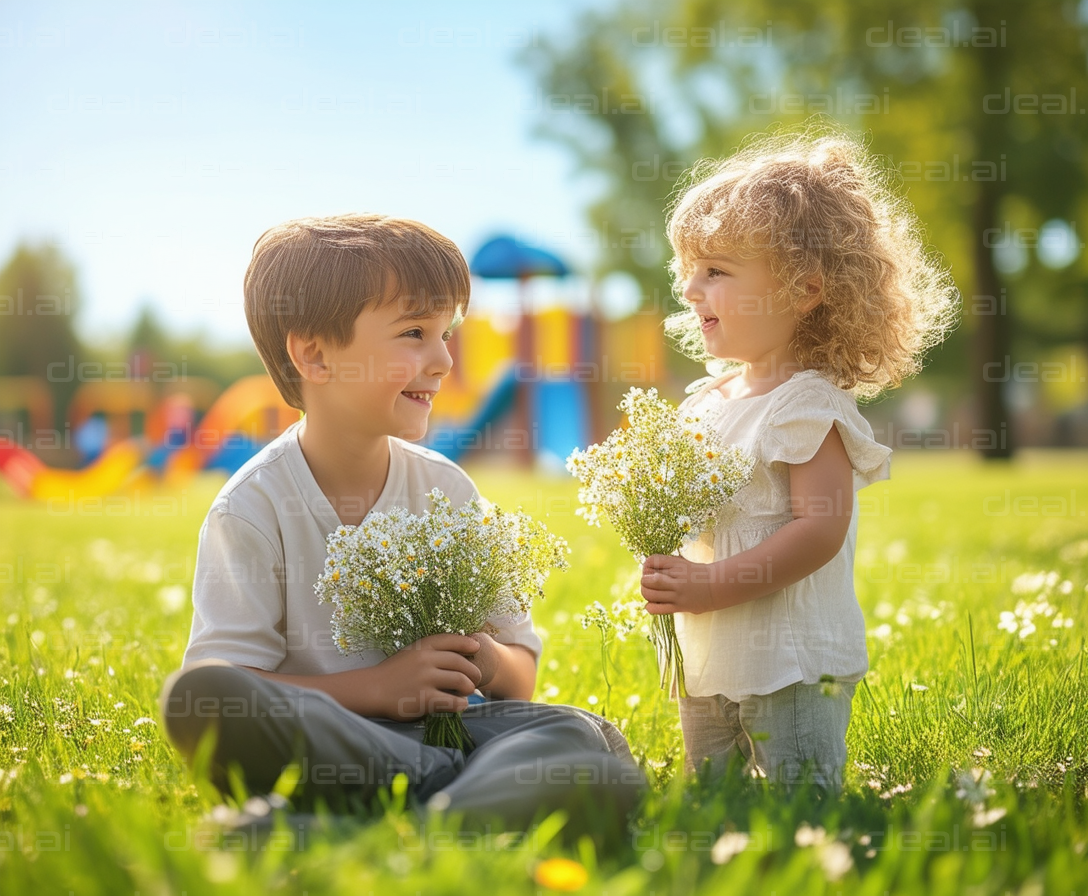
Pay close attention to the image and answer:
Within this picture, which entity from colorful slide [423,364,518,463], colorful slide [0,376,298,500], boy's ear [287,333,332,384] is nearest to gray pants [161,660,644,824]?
boy's ear [287,333,332,384]

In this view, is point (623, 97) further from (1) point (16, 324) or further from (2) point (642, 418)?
(1) point (16, 324)

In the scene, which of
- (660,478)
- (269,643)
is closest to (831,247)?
(660,478)

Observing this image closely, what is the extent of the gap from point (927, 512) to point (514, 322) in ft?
26.7

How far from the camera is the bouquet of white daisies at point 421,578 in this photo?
238 centimetres

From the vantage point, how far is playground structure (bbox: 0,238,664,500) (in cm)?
1479

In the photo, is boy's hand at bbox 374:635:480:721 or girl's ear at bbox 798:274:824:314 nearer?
boy's hand at bbox 374:635:480:721

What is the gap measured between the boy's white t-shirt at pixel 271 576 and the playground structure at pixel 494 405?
10185 millimetres

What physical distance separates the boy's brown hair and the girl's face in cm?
70

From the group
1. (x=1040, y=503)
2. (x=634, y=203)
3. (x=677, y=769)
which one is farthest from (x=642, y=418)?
(x=634, y=203)

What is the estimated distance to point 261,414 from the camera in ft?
55.2

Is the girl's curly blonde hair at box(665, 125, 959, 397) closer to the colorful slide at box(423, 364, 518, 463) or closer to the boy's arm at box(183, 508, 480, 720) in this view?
the boy's arm at box(183, 508, 480, 720)

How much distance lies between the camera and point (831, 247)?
2836 millimetres

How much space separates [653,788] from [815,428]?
992 millimetres

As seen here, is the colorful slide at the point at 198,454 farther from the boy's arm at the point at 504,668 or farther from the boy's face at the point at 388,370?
the boy's arm at the point at 504,668
